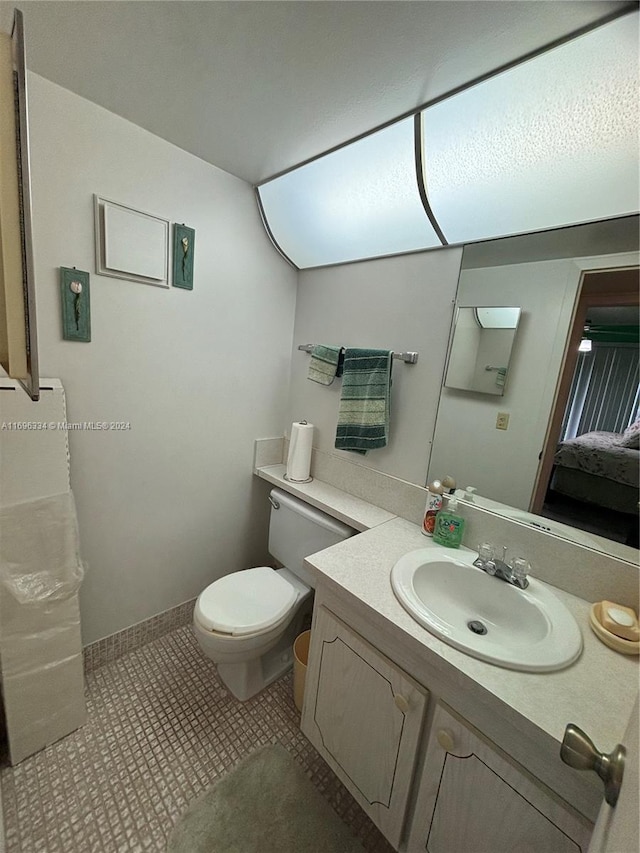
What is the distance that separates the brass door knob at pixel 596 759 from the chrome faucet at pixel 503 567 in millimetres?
552

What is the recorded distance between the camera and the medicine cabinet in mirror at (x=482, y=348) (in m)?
1.17

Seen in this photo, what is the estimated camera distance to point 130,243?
124 centimetres

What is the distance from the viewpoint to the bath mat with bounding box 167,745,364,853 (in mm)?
1004

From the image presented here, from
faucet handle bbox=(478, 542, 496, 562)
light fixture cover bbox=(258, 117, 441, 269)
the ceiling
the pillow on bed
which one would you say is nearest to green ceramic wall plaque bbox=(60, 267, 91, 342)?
the ceiling

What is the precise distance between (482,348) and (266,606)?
1.31 m

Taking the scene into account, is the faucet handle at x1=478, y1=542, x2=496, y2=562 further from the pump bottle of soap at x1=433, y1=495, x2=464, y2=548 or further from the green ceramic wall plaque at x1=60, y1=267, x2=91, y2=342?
the green ceramic wall plaque at x1=60, y1=267, x2=91, y2=342

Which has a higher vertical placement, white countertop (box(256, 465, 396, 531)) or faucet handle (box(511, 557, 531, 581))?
faucet handle (box(511, 557, 531, 581))

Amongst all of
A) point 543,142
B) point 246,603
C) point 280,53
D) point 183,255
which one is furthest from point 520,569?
point 183,255

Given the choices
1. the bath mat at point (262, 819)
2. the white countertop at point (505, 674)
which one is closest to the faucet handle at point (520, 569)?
the white countertop at point (505, 674)

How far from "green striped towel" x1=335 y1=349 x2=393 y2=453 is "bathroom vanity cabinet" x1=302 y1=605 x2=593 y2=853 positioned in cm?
69

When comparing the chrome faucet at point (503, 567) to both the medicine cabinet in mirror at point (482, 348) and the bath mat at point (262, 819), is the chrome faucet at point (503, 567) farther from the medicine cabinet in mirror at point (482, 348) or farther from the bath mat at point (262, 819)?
the bath mat at point (262, 819)

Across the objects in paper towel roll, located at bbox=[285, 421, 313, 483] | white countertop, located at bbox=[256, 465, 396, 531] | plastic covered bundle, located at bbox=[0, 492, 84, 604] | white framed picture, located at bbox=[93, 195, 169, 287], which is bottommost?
plastic covered bundle, located at bbox=[0, 492, 84, 604]

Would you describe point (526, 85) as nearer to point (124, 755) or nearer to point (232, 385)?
point (232, 385)

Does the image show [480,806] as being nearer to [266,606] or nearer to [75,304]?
[266,606]
